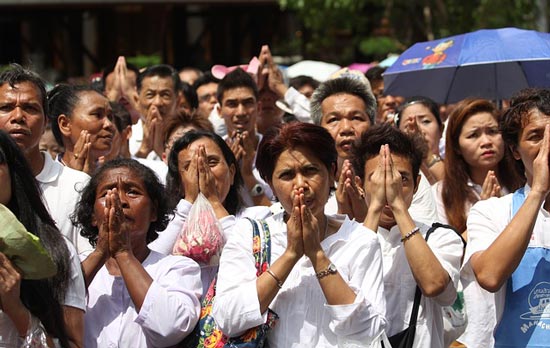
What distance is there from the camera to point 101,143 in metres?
6.42

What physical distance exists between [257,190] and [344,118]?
2.65ft

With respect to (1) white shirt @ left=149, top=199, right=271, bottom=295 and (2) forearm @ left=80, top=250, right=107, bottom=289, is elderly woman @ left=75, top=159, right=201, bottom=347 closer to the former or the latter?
(2) forearm @ left=80, top=250, right=107, bottom=289

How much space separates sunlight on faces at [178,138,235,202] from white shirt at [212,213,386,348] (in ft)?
4.25

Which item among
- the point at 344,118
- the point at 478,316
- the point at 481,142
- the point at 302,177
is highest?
the point at 344,118

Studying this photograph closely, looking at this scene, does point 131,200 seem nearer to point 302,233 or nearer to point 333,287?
point 302,233

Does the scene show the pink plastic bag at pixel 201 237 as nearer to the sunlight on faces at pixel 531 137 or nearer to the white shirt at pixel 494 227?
the white shirt at pixel 494 227

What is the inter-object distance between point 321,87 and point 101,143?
134cm

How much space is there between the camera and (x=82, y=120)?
6422 millimetres

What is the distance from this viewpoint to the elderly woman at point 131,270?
4469 mm

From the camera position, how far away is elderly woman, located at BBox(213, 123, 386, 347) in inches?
164

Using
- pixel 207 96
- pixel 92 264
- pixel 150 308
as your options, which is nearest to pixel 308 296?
pixel 150 308

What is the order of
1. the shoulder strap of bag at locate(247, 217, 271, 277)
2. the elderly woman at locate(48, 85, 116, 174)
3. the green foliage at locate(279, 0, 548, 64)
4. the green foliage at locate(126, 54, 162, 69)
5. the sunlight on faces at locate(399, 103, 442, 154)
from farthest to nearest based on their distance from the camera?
the green foliage at locate(126, 54, 162, 69), the green foliage at locate(279, 0, 548, 64), the sunlight on faces at locate(399, 103, 442, 154), the elderly woman at locate(48, 85, 116, 174), the shoulder strap of bag at locate(247, 217, 271, 277)

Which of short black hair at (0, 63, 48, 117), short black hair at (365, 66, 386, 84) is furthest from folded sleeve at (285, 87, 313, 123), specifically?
short black hair at (0, 63, 48, 117)

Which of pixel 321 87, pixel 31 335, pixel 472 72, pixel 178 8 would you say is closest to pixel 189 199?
pixel 321 87
